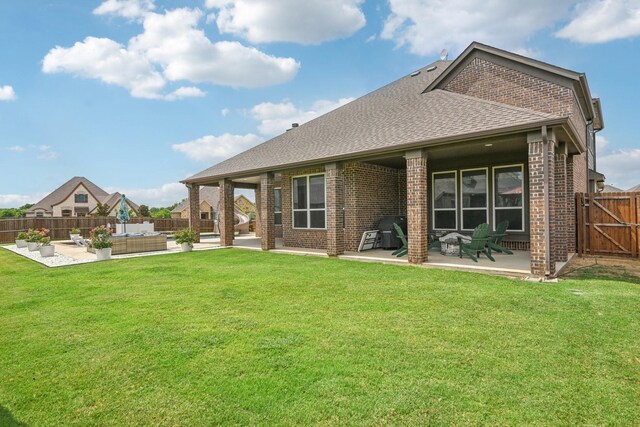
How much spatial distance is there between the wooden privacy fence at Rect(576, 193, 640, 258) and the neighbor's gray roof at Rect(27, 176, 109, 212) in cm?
5463

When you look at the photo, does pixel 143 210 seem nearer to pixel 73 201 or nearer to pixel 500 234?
pixel 73 201

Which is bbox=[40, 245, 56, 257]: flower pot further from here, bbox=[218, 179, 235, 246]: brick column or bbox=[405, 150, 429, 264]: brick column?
bbox=[405, 150, 429, 264]: brick column

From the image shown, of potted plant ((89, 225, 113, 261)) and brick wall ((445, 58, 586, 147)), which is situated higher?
brick wall ((445, 58, 586, 147))

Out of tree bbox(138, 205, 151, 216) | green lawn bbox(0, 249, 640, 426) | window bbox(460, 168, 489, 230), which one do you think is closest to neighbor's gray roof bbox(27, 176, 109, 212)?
tree bbox(138, 205, 151, 216)

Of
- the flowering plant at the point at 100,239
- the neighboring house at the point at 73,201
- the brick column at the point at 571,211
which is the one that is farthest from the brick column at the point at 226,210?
the neighboring house at the point at 73,201

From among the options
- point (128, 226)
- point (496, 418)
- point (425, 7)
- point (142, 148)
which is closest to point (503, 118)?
point (425, 7)

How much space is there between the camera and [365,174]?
12.0 meters

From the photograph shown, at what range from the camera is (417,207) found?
8.66 metres

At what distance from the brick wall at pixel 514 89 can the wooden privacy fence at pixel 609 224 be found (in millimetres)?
2142

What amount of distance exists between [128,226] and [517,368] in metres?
16.8

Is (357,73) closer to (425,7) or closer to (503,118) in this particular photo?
(425,7)

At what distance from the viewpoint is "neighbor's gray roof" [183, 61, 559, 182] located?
27.1 ft

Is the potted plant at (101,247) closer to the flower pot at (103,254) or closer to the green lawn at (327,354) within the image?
the flower pot at (103,254)

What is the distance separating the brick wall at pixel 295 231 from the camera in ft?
41.6
